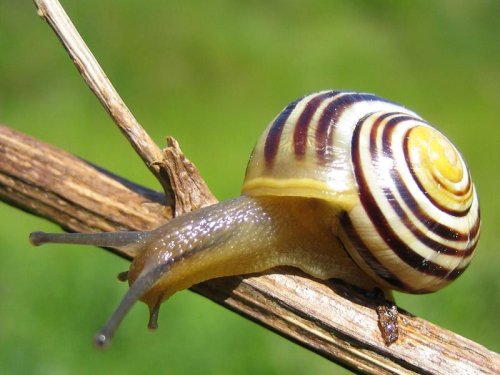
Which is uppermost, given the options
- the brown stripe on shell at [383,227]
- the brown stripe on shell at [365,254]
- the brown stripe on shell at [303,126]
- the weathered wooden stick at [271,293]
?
the brown stripe on shell at [303,126]

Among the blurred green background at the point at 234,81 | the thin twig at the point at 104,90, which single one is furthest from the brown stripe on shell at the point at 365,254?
the blurred green background at the point at 234,81

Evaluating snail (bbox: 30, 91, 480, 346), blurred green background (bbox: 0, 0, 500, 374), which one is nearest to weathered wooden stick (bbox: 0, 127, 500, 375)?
snail (bbox: 30, 91, 480, 346)

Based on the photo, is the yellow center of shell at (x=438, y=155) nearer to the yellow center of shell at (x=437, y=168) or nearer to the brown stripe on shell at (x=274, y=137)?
the yellow center of shell at (x=437, y=168)

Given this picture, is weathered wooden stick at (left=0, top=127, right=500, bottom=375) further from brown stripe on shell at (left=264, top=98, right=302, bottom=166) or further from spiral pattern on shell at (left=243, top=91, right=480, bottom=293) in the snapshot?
brown stripe on shell at (left=264, top=98, right=302, bottom=166)

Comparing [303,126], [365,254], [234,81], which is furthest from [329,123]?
[234,81]

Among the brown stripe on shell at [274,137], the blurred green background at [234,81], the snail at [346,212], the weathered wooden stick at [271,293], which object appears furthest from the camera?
the blurred green background at [234,81]

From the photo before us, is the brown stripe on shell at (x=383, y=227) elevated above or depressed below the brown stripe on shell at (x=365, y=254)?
above

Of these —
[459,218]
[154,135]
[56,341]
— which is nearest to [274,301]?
[459,218]
